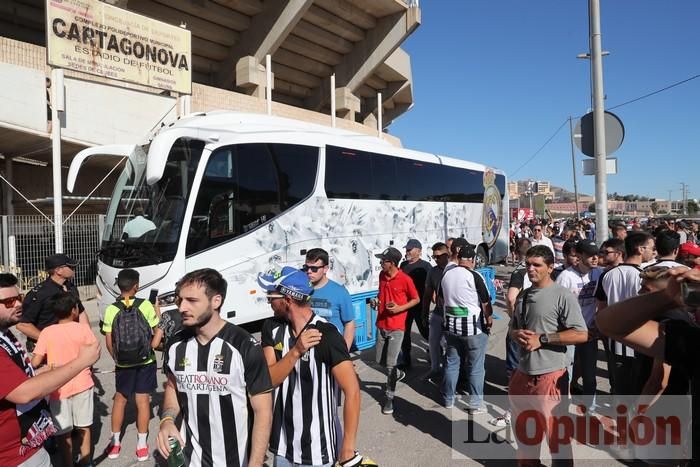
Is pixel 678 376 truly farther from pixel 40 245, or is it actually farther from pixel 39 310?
pixel 40 245

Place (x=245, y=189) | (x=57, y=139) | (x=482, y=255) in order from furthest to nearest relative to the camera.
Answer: (x=482, y=255) → (x=57, y=139) → (x=245, y=189)

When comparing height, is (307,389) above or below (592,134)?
below

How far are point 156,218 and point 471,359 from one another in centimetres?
491

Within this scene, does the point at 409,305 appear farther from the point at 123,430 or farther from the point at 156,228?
the point at 156,228

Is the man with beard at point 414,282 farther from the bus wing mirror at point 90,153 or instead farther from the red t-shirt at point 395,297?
the bus wing mirror at point 90,153

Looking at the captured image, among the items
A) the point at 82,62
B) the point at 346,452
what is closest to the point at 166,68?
the point at 82,62

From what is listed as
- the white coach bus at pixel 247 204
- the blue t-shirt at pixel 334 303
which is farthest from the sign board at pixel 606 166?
the blue t-shirt at pixel 334 303

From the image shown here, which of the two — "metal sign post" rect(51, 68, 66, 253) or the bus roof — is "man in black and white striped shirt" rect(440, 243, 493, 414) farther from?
"metal sign post" rect(51, 68, 66, 253)

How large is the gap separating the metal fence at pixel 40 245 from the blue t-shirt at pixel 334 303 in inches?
384

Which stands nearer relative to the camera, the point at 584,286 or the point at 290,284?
the point at 290,284

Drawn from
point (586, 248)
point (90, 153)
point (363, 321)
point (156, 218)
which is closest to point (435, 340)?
point (363, 321)

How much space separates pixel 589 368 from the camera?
492 cm

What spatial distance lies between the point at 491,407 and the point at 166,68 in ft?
42.7

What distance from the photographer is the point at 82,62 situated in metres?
11.8
